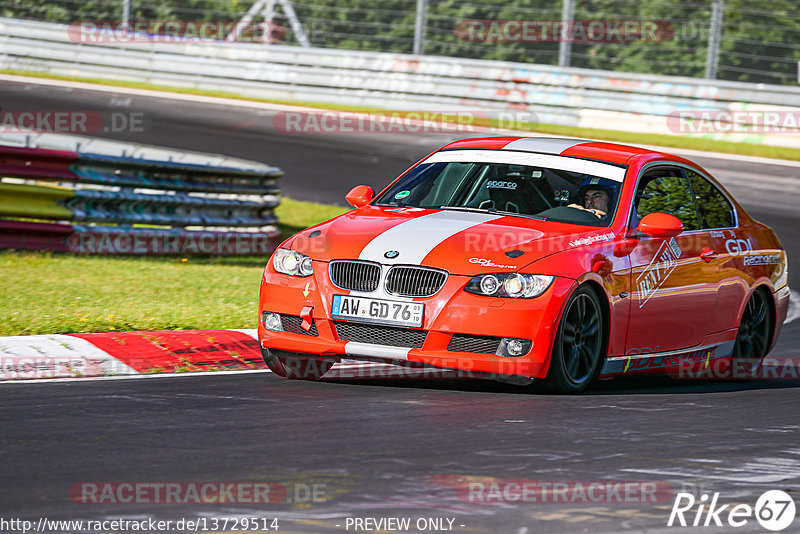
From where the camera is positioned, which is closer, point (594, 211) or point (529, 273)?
point (529, 273)

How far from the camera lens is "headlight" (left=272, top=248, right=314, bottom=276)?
7992mm

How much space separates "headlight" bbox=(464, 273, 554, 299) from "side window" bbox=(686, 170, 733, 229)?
2257 mm

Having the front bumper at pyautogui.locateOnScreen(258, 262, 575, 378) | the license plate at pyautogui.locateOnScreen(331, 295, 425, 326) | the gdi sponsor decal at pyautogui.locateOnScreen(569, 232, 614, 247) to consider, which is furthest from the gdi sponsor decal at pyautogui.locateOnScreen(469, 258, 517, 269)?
the gdi sponsor decal at pyautogui.locateOnScreen(569, 232, 614, 247)

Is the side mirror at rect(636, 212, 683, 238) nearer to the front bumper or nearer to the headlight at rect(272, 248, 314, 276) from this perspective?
the front bumper

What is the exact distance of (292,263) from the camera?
8.08m

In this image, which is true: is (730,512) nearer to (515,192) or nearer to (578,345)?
(578,345)

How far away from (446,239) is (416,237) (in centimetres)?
18

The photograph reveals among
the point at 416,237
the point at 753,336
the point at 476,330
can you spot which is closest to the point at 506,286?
the point at 476,330

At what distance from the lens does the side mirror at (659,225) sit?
333 inches

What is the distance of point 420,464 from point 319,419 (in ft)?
3.55

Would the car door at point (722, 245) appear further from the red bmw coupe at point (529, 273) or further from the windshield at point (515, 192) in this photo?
the windshield at point (515, 192)

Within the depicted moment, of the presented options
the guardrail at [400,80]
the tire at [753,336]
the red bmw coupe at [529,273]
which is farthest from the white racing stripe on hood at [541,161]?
the guardrail at [400,80]

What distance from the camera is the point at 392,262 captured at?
771 centimetres

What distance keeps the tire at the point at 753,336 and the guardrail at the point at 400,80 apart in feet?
40.9
